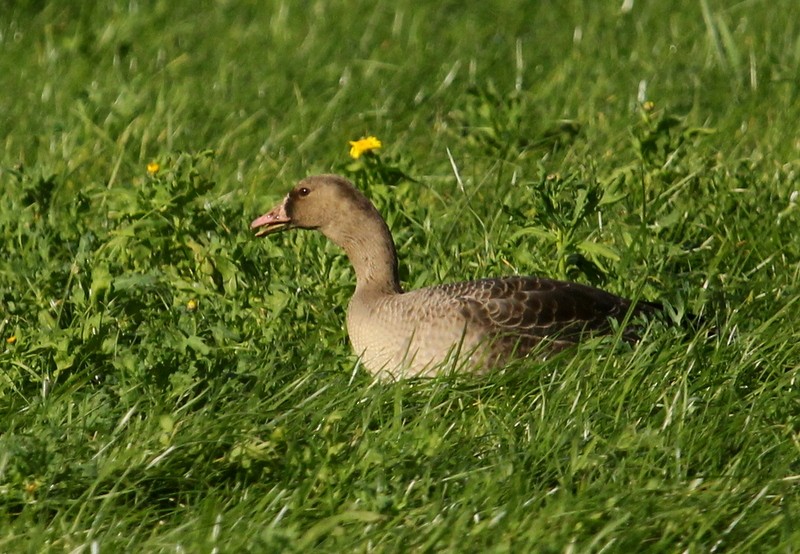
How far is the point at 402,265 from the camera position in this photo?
19.7 feet

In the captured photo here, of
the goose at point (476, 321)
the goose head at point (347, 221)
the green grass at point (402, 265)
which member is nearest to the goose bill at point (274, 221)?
the goose head at point (347, 221)

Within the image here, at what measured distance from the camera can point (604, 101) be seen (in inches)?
303

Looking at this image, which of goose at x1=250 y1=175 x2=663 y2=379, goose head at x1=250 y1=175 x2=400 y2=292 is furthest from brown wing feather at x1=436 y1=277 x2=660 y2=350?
goose head at x1=250 y1=175 x2=400 y2=292

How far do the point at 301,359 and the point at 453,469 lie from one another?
921 millimetres

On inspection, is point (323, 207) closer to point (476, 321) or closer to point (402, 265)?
point (402, 265)

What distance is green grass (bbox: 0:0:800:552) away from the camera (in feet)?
13.3

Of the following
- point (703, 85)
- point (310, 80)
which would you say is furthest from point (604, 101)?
point (310, 80)

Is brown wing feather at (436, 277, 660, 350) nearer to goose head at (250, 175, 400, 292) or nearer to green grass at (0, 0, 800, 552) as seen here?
green grass at (0, 0, 800, 552)

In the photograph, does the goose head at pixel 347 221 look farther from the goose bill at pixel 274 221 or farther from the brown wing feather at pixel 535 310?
the brown wing feather at pixel 535 310

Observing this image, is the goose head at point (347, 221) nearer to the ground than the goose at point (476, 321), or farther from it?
farther from it

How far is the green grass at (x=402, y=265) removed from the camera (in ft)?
13.3

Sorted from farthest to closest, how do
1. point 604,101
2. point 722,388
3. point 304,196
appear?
point 604,101
point 304,196
point 722,388

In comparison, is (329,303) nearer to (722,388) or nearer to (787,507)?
(722,388)

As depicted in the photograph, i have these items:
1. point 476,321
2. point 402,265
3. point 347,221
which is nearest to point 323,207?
point 347,221
